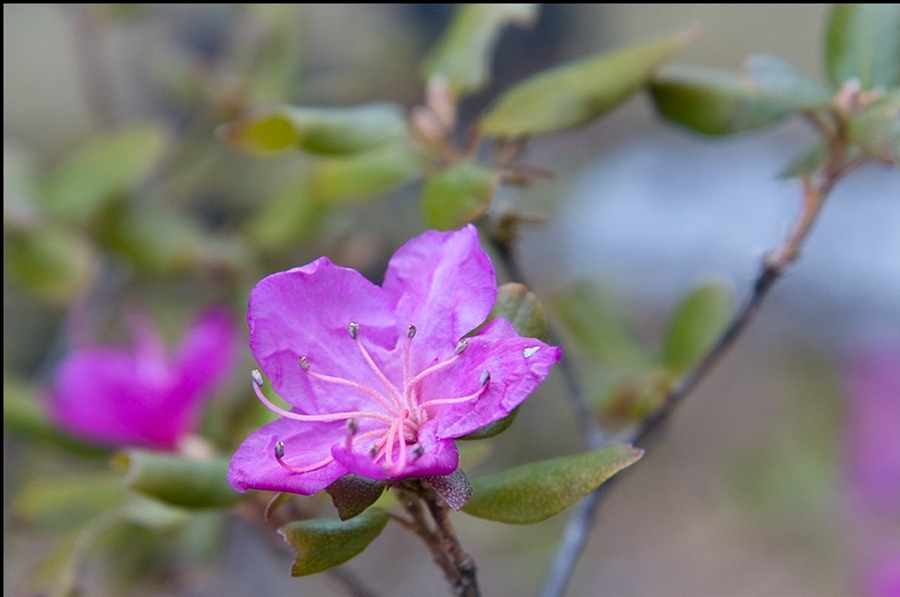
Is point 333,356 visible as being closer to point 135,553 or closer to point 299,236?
point 299,236

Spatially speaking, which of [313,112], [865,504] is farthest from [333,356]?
[865,504]

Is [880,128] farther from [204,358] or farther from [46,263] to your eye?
[46,263]

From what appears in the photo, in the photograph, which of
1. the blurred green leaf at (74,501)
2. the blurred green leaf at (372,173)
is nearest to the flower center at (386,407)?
the blurred green leaf at (372,173)

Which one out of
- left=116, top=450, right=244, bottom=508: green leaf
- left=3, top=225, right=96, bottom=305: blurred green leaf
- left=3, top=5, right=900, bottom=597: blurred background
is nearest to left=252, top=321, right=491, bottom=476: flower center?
left=116, top=450, right=244, bottom=508: green leaf

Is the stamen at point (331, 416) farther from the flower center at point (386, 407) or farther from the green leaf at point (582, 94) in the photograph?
the green leaf at point (582, 94)

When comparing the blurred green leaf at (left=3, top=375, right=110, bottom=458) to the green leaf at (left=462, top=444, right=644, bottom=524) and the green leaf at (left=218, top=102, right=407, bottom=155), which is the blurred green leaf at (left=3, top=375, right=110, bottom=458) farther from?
the green leaf at (left=462, top=444, right=644, bottom=524)

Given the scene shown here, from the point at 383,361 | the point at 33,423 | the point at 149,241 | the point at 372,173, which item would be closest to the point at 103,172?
the point at 149,241
